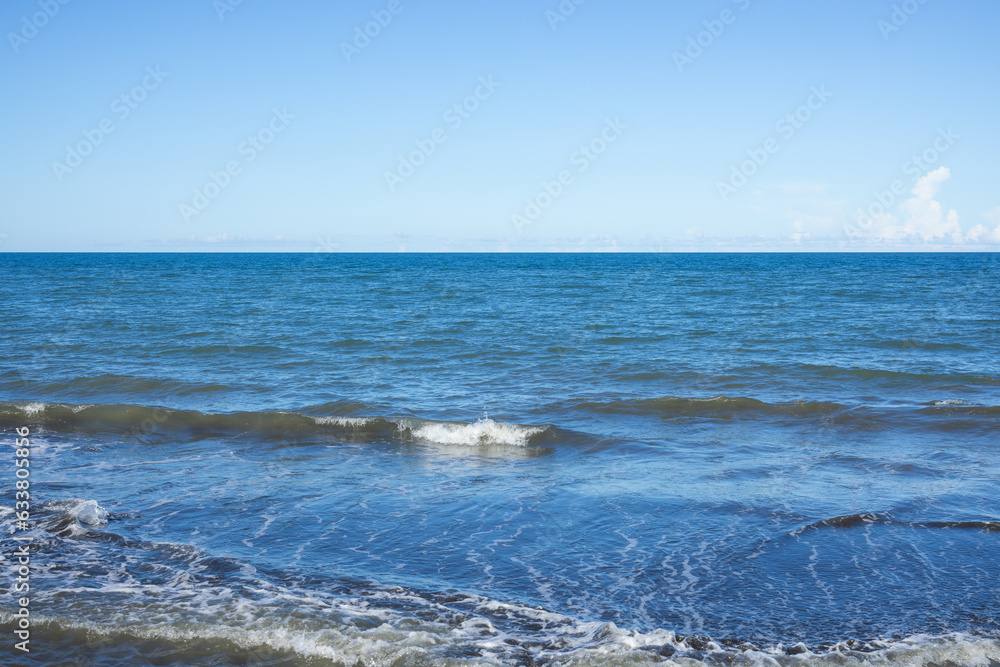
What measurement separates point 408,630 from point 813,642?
3.26 meters

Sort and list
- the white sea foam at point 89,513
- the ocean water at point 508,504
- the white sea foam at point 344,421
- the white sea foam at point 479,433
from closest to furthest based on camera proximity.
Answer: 1. the ocean water at point 508,504
2. the white sea foam at point 89,513
3. the white sea foam at point 479,433
4. the white sea foam at point 344,421

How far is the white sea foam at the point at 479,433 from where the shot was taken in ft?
39.8

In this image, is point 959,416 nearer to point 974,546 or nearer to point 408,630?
point 974,546

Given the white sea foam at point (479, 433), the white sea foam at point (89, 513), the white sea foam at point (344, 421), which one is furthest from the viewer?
the white sea foam at point (344, 421)

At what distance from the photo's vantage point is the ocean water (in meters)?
5.55

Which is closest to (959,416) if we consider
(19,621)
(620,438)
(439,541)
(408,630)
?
(620,438)

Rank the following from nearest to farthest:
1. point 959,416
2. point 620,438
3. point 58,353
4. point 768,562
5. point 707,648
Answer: point 707,648
point 768,562
point 620,438
point 959,416
point 58,353

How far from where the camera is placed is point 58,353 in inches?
805

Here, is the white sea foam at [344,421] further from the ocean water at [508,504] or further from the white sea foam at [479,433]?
the white sea foam at [479,433]

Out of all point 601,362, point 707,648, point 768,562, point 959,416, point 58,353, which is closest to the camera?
point 707,648

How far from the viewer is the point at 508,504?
8.70 m

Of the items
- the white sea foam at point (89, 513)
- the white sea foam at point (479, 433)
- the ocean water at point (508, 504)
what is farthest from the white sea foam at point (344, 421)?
the white sea foam at point (89, 513)

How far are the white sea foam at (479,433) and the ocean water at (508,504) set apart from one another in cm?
6

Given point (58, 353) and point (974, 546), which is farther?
point (58, 353)
